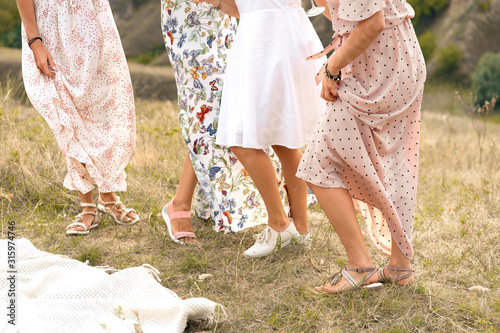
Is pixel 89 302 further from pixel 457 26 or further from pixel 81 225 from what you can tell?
pixel 457 26

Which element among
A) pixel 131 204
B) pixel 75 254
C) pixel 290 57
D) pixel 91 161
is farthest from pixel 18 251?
pixel 290 57

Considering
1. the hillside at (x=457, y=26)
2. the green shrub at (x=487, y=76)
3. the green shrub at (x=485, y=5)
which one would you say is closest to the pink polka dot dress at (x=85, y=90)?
the green shrub at (x=487, y=76)

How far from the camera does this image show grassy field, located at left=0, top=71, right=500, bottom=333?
2.23 m

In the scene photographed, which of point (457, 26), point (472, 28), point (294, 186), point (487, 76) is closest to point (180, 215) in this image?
point (294, 186)

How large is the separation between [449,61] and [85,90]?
29.4 metres

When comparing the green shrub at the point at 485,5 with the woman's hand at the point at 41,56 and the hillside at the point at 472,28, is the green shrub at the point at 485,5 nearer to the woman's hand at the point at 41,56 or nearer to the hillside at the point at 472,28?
the hillside at the point at 472,28

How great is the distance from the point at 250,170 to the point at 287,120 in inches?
12.6

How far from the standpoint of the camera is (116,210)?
343cm

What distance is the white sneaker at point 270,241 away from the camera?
9.43 ft

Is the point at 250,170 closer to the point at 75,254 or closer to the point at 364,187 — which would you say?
the point at 364,187

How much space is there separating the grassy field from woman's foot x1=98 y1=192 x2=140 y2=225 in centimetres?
6

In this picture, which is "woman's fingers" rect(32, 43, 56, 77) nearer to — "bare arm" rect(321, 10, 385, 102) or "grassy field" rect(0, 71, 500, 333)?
"grassy field" rect(0, 71, 500, 333)

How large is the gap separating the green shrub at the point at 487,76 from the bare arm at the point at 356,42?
24.7 m

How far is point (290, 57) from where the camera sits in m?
2.67
